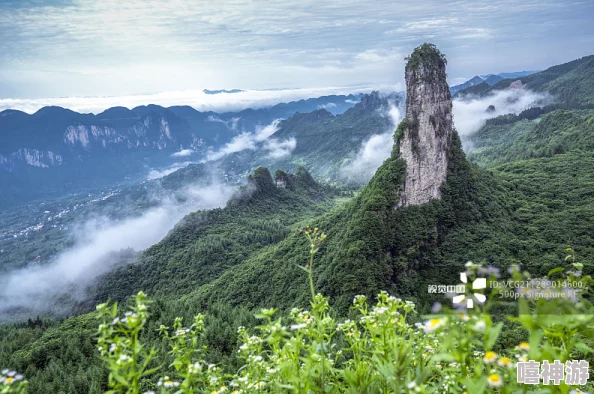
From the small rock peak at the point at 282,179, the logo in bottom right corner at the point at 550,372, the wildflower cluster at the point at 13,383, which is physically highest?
the wildflower cluster at the point at 13,383

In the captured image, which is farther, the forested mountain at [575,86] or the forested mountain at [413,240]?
the forested mountain at [575,86]

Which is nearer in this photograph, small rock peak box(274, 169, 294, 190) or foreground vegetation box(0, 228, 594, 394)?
foreground vegetation box(0, 228, 594, 394)

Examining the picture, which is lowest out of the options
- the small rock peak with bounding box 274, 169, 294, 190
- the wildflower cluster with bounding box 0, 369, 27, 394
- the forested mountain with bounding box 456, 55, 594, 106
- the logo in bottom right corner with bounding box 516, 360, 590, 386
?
the small rock peak with bounding box 274, 169, 294, 190

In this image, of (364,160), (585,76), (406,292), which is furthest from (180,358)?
(585,76)

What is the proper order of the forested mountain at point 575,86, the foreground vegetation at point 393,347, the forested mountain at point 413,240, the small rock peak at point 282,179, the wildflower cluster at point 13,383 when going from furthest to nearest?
the forested mountain at point 575,86, the small rock peak at point 282,179, the forested mountain at point 413,240, the wildflower cluster at point 13,383, the foreground vegetation at point 393,347

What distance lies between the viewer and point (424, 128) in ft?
148

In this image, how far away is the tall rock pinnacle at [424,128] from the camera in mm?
44688

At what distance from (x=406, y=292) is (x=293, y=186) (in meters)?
74.4

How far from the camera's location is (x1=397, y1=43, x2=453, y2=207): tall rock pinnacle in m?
44.7

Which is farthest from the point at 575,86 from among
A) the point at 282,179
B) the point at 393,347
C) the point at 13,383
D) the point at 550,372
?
the point at 13,383

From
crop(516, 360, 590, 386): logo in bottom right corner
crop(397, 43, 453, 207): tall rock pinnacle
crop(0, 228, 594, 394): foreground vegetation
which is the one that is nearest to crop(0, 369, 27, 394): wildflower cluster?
crop(0, 228, 594, 394): foreground vegetation

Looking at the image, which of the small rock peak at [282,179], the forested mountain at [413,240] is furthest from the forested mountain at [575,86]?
the small rock peak at [282,179]

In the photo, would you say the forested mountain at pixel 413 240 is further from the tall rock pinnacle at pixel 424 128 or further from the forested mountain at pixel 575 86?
the forested mountain at pixel 575 86

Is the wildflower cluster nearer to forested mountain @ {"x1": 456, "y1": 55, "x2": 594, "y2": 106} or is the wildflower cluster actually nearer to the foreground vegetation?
the foreground vegetation
